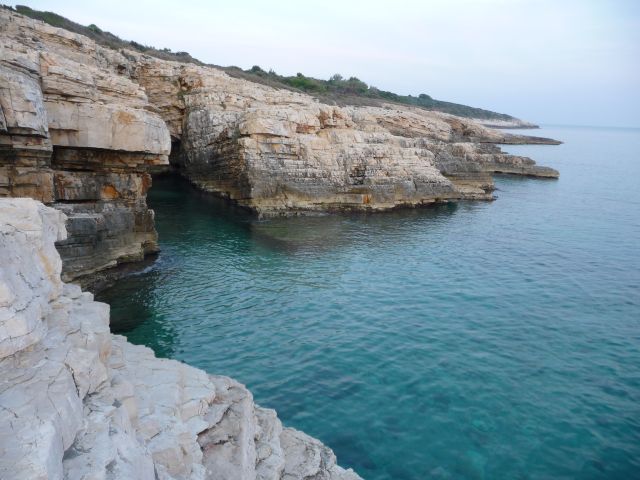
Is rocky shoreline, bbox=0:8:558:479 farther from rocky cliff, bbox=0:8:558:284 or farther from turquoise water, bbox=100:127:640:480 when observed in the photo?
turquoise water, bbox=100:127:640:480

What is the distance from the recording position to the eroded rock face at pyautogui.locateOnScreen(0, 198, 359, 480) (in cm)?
547

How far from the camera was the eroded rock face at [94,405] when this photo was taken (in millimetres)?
5473

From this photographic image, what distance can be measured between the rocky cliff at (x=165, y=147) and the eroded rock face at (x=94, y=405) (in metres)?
10.5

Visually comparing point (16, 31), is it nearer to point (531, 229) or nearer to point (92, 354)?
point (92, 354)

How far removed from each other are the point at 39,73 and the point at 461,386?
1995 centimetres

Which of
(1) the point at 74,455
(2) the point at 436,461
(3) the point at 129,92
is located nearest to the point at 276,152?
(3) the point at 129,92

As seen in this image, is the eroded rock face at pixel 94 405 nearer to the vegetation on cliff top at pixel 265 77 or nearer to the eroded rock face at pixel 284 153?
the eroded rock face at pixel 284 153

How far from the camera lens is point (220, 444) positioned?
882cm

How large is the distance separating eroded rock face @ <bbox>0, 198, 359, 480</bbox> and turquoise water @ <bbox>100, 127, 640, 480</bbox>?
122 inches

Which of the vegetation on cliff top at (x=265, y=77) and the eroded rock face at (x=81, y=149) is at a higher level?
the vegetation on cliff top at (x=265, y=77)

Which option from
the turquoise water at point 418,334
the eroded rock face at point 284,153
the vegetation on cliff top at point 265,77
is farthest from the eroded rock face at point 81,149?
the vegetation on cliff top at point 265,77

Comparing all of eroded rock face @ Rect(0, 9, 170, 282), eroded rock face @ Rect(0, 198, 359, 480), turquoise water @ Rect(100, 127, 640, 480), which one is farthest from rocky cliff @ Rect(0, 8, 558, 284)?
eroded rock face @ Rect(0, 198, 359, 480)

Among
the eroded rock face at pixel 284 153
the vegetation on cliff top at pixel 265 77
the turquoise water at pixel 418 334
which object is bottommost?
the turquoise water at pixel 418 334

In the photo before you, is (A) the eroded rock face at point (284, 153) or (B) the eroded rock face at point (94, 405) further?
(A) the eroded rock face at point (284, 153)
